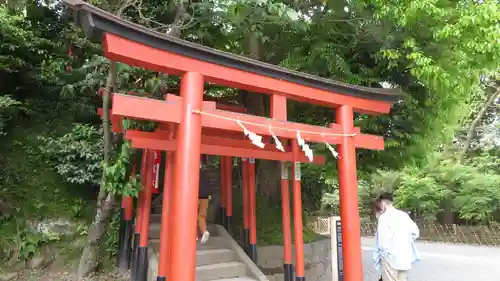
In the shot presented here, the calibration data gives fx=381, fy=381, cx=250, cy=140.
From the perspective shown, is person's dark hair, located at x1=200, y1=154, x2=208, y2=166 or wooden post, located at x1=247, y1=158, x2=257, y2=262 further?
person's dark hair, located at x1=200, y1=154, x2=208, y2=166

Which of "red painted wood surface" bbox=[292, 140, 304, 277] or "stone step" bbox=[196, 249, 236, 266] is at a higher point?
"red painted wood surface" bbox=[292, 140, 304, 277]

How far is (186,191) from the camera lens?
4.05 meters

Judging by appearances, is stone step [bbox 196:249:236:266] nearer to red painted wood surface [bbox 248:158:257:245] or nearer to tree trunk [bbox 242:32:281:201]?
red painted wood surface [bbox 248:158:257:245]

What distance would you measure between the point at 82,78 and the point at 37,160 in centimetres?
247

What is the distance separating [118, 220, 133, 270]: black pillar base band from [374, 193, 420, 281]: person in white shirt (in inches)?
195

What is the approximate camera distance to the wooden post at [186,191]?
3955 mm

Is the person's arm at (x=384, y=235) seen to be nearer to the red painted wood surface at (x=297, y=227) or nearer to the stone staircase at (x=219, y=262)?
the red painted wood surface at (x=297, y=227)

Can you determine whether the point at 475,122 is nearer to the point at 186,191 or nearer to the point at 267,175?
the point at 267,175

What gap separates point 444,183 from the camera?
20656 mm

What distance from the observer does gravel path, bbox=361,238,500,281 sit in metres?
11.5

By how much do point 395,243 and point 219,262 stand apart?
10.6 feet

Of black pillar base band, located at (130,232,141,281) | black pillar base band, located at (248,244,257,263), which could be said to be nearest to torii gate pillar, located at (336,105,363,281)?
black pillar base band, located at (248,244,257,263)

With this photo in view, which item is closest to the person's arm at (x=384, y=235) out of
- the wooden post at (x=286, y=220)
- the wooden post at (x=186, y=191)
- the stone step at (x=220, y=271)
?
the wooden post at (x=286, y=220)

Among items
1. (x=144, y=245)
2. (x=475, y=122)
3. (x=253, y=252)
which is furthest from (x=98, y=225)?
(x=475, y=122)
